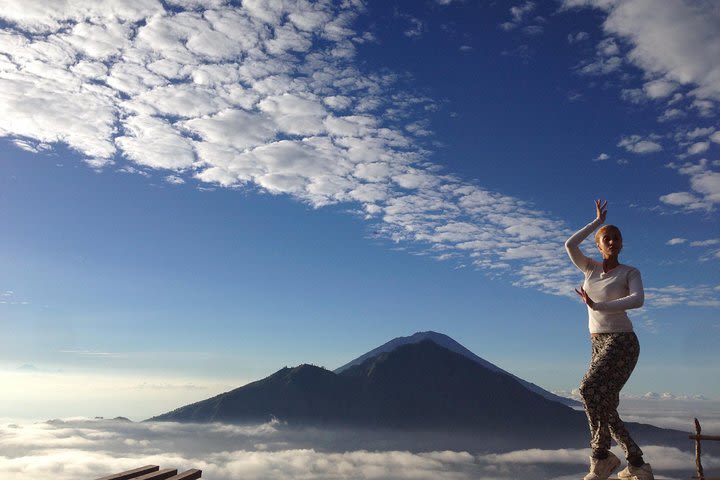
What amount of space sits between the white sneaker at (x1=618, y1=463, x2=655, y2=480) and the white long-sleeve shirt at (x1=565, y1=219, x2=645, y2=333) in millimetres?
1747

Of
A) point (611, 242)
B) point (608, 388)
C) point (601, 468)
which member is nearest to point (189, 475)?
point (601, 468)

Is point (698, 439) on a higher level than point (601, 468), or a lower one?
higher

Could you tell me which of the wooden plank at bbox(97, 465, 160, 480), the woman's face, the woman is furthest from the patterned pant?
the wooden plank at bbox(97, 465, 160, 480)

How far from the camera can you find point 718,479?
735 centimetres

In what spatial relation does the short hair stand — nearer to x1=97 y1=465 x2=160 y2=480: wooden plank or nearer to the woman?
the woman

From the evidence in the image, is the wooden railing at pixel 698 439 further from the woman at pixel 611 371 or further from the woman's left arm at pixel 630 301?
the woman's left arm at pixel 630 301

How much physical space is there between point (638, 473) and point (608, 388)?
112 cm

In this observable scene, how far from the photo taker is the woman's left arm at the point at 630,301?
712 cm

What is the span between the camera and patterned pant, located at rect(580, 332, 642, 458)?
23.8 feet

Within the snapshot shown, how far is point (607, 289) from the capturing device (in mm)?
7637

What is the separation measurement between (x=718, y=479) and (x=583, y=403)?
1950 mm

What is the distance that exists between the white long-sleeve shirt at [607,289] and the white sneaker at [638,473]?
1747 millimetres

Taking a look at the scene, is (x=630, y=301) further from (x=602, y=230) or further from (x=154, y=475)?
(x=154, y=475)

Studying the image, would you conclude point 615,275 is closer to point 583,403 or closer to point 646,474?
point 583,403
